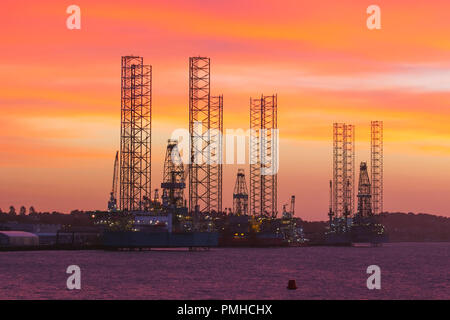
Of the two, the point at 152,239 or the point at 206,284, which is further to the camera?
the point at 152,239

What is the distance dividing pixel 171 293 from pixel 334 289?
17555 millimetres

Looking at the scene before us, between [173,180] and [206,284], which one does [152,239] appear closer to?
[173,180]

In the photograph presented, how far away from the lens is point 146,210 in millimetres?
171250

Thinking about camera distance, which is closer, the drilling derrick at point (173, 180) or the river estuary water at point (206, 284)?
the river estuary water at point (206, 284)

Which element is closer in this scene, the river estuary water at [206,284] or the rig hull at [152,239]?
the river estuary water at [206,284]

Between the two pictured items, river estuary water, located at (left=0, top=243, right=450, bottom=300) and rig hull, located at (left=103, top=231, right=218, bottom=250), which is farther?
rig hull, located at (left=103, top=231, right=218, bottom=250)

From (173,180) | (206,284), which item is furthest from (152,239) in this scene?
(206,284)

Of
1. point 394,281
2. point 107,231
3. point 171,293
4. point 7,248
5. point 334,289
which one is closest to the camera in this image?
point 171,293

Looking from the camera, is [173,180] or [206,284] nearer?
[206,284]

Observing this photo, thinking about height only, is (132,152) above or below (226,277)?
above
